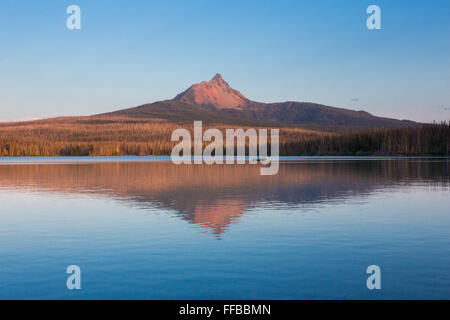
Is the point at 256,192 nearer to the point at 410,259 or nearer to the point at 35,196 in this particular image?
the point at 35,196

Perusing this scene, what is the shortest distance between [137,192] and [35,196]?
7.63 meters

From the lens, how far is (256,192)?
3781 cm

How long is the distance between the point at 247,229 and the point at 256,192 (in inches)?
671

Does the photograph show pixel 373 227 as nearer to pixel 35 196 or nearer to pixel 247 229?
pixel 247 229

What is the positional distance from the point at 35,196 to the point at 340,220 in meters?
23.3
